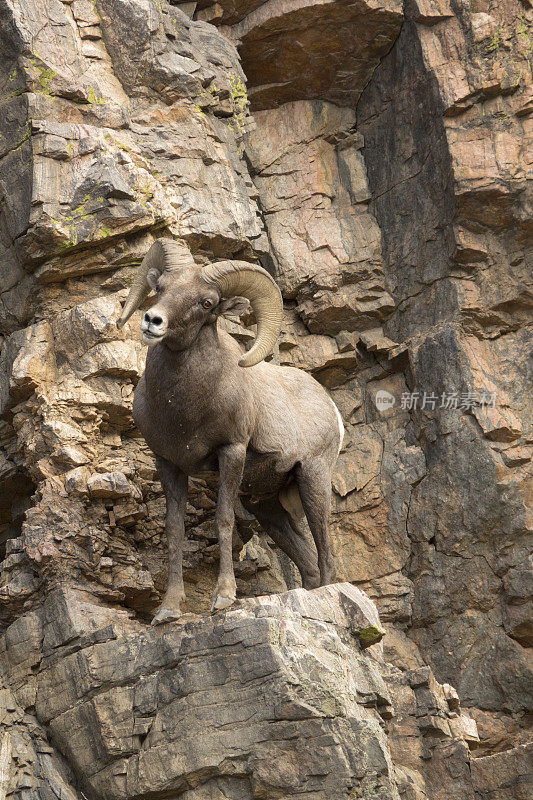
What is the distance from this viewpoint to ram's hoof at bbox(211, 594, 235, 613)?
7930 mm

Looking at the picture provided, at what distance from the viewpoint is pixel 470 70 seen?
12.3 metres

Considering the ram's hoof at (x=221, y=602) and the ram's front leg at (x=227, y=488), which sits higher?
the ram's front leg at (x=227, y=488)

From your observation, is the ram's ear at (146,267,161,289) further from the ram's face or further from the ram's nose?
the ram's nose

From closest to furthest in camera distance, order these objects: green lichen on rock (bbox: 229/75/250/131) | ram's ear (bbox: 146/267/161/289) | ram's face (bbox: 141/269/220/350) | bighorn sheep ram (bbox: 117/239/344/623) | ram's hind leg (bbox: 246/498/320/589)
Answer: ram's face (bbox: 141/269/220/350) → bighorn sheep ram (bbox: 117/239/344/623) → ram's ear (bbox: 146/267/161/289) → ram's hind leg (bbox: 246/498/320/589) → green lichen on rock (bbox: 229/75/250/131)

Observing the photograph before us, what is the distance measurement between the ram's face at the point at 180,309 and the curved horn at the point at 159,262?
0.16 meters

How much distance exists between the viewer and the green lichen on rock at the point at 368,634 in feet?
27.1

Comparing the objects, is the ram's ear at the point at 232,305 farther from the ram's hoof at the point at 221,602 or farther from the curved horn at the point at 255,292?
the ram's hoof at the point at 221,602

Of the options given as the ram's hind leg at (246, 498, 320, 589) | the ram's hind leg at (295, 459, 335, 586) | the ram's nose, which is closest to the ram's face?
the ram's nose

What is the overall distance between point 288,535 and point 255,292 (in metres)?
2.77

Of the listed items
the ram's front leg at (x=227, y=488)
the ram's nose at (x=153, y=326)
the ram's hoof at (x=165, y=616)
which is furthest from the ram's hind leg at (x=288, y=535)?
the ram's nose at (x=153, y=326)

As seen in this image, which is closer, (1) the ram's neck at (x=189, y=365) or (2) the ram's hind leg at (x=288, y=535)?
(1) the ram's neck at (x=189, y=365)

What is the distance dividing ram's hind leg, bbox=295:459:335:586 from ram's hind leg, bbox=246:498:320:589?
36 centimetres

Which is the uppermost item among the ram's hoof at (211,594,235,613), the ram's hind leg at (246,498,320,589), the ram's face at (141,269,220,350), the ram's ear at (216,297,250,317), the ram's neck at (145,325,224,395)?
the ram's face at (141,269,220,350)

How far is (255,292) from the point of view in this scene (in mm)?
8758
